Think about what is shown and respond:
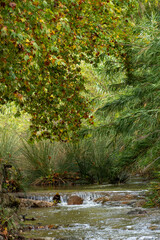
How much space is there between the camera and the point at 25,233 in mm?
5391

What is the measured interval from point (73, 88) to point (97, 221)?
2.26 meters

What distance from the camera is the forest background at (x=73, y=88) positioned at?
13.0 ft

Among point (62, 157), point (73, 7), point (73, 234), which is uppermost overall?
point (73, 7)

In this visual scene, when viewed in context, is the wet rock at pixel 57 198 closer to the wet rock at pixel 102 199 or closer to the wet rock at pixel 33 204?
the wet rock at pixel 33 204

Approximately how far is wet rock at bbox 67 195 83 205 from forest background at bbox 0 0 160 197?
1.47 metres

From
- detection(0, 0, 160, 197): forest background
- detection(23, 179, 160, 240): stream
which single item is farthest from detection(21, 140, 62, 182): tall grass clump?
detection(23, 179, 160, 240): stream

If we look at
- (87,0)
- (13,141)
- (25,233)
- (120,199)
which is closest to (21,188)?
(13,141)

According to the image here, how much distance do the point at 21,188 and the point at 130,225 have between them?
525 centimetres

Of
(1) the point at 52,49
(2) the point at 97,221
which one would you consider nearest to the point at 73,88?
(1) the point at 52,49

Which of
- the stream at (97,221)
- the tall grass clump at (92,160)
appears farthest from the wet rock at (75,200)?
the tall grass clump at (92,160)

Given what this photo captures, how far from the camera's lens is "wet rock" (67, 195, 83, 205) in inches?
372

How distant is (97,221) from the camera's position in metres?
6.55

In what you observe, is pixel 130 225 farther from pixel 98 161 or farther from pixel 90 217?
Result: pixel 98 161

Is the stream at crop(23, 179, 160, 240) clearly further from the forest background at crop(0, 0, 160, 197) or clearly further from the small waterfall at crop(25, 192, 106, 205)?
the forest background at crop(0, 0, 160, 197)
